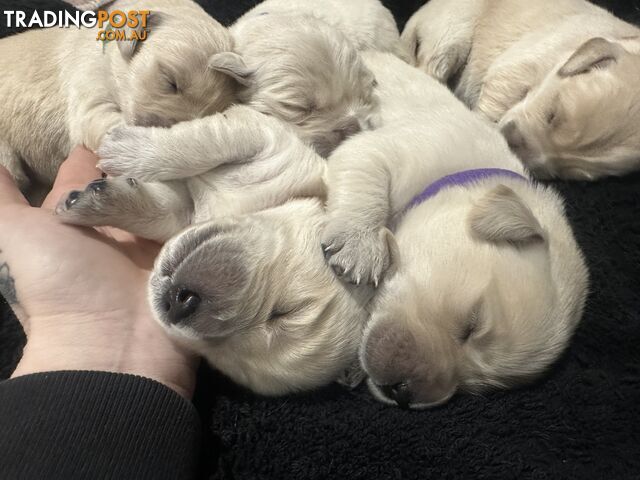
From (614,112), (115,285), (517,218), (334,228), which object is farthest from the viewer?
(614,112)

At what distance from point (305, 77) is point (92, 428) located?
160cm

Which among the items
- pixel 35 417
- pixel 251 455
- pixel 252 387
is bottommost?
pixel 251 455

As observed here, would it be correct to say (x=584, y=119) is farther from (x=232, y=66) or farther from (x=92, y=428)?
(x=92, y=428)

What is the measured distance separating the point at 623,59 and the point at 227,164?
2059 mm

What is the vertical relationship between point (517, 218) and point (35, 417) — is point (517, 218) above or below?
above

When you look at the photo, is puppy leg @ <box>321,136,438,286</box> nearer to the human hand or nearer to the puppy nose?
the human hand

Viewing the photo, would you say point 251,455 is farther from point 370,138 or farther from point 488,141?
point 488,141

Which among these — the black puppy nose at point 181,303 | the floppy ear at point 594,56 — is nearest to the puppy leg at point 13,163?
the black puppy nose at point 181,303

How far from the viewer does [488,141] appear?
2.29m

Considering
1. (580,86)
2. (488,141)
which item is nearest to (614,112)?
(580,86)

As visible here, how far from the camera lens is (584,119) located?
2688mm


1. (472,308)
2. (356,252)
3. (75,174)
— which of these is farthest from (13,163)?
(472,308)

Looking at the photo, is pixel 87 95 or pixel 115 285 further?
pixel 87 95

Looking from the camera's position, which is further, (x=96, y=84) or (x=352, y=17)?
(x=352, y=17)
